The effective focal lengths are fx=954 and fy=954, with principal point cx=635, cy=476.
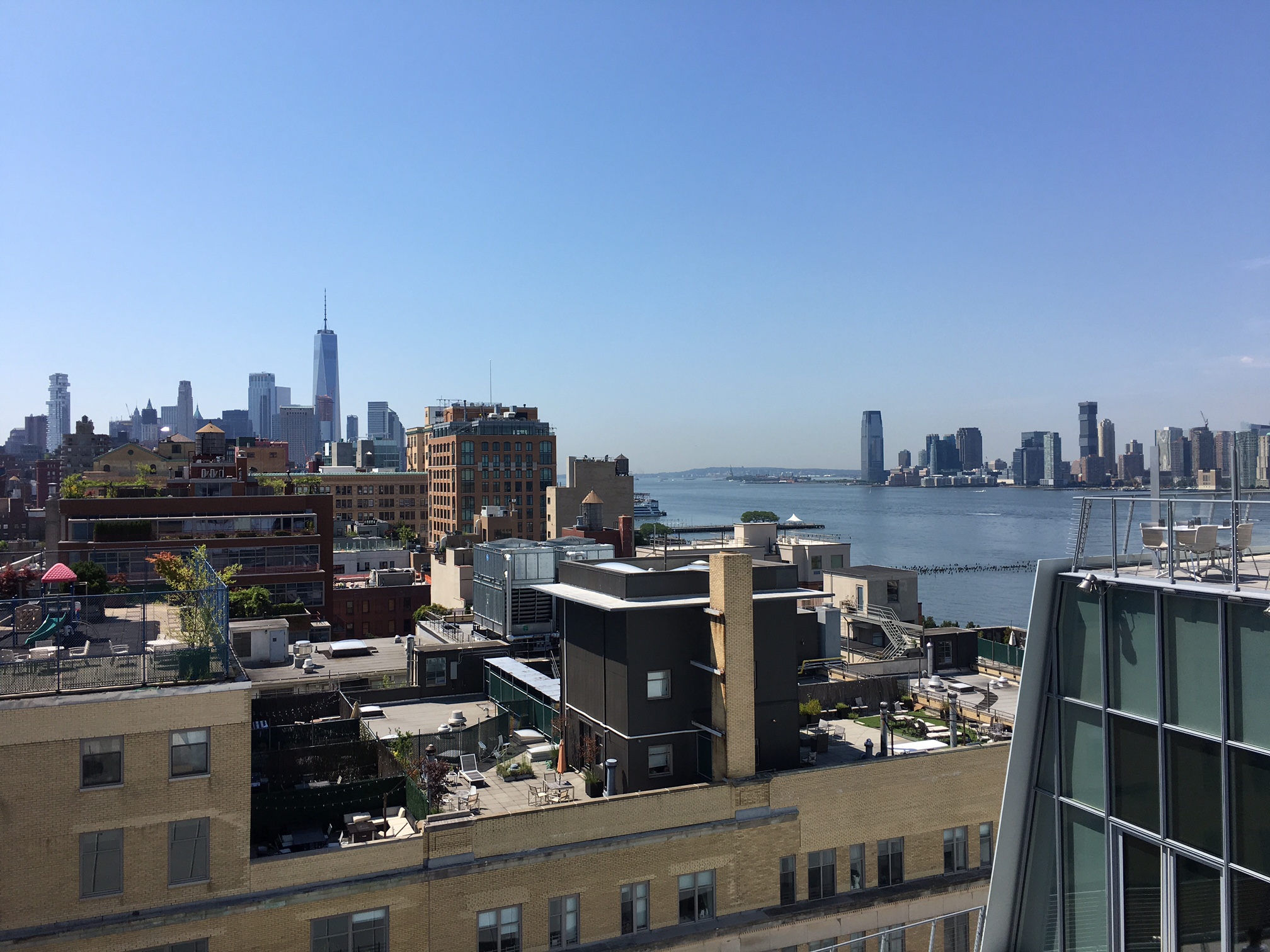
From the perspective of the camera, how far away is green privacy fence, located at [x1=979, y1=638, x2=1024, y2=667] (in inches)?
1617

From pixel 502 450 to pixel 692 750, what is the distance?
13652 centimetres

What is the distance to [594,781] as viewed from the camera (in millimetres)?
27328

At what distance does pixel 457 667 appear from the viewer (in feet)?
128

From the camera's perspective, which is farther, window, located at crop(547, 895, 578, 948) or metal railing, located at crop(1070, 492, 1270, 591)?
window, located at crop(547, 895, 578, 948)

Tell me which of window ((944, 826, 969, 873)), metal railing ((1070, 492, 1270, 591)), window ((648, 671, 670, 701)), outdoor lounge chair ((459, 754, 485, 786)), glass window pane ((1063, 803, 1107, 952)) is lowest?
window ((944, 826, 969, 873))

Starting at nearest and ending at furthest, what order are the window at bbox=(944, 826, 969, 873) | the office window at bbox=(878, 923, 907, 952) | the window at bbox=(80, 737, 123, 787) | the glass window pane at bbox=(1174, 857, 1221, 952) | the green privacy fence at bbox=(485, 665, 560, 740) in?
the glass window pane at bbox=(1174, 857, 1221, 952) → the window at bbox=(80, 737, 123, 787) → the office window at bbox=(878, 923, 907, 952) → the window at bbox=(944, 826, 969, 873) → the green privacy fence at bbox=(485, 665, 560, 740)

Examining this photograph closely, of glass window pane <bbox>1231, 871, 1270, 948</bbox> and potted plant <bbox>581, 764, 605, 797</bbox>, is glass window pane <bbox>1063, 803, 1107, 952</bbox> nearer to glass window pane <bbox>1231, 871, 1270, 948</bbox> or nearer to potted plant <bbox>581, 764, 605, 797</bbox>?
glass window pane <bbox>1231, 871, 1270, 948</bbox>

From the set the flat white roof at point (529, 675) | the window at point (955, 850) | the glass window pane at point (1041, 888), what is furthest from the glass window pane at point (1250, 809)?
the flat white roof at point (529, 675)

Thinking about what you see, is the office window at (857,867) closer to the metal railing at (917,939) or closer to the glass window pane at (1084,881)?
the metal railing at (917,939)

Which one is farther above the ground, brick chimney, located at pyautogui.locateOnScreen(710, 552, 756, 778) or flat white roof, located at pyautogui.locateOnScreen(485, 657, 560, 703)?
brick chimney, located at pyautogui.locateOnScreen(710, 552, 756, 778)

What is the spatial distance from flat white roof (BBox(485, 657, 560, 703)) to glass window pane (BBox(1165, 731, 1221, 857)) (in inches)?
917

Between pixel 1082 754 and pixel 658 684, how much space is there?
16.4 metres

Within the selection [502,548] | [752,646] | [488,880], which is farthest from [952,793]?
[502,548]

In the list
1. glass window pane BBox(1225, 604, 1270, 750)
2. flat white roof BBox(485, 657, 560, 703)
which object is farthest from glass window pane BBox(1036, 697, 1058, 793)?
flat white roof BBox(485, 657, 560, 703)
